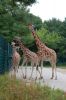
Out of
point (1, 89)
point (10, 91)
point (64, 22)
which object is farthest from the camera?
point (64, 22)

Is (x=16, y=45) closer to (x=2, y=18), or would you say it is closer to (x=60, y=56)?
(x=2, y=18)

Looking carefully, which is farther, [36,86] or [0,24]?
[0,24]

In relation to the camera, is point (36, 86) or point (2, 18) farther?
point (2, 18)

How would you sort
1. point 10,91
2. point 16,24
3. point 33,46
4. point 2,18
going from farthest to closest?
point 33,46, point 16,24, point 2,18, point 10,91

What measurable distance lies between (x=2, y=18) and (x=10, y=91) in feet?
62.8

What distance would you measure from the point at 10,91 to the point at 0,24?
20.0 m

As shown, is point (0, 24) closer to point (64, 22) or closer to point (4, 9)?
point (4, 9)

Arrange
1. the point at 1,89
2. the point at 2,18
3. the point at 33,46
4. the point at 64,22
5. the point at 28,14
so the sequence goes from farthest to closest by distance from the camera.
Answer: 1. the point at 64,22
2. the point at 33,46
3. the point at 28,14
4. the point at 2,18
5. the point at 1,89

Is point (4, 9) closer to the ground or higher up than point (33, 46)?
higher up

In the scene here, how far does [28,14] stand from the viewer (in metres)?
34.3

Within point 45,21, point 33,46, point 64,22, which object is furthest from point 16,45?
point 45,21

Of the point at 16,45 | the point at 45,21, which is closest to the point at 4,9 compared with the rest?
the point at 16,45

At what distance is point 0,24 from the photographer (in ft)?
100

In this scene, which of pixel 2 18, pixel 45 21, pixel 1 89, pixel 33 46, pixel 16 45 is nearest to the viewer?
pixel 1 89
